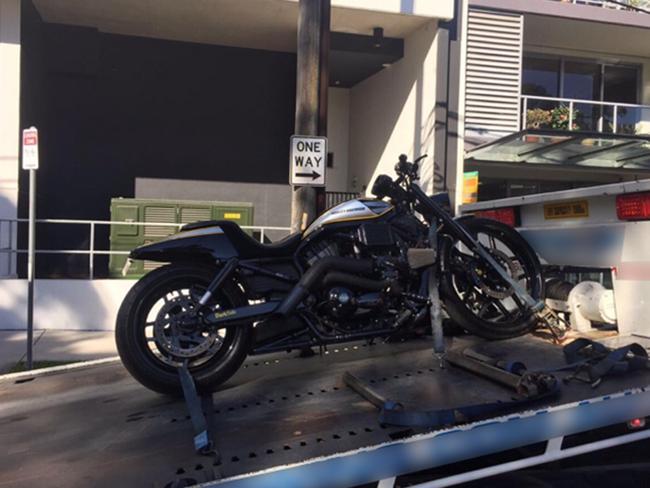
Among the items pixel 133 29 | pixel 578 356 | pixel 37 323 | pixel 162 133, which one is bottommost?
pixel 37 323

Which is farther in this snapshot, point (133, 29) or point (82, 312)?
point (133, 29)

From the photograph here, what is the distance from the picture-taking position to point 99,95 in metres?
12.8

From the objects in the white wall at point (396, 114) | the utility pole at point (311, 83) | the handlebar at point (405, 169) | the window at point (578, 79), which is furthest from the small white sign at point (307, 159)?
the window at point (578, 79)

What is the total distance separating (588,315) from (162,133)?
37.4 feet

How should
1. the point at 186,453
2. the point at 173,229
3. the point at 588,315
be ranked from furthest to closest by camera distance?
the point at 173,229
the point at 588,315
the point at 186,453

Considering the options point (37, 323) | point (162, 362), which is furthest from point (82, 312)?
point (162, 362)

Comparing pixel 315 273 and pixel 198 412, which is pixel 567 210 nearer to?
pixel 315 273

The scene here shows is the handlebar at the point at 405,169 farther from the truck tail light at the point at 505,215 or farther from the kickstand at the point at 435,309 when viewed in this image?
the truck tail light at the point at 505,215

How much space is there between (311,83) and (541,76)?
10678 mm

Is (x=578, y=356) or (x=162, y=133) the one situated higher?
(x=162, y=133)

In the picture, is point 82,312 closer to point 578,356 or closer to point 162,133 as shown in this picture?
point 162,133

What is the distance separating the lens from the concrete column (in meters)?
10.4

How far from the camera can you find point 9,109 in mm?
10469

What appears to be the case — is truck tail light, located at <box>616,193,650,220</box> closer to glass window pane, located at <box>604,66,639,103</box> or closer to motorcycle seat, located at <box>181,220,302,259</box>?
motorcycle seat, located at <box>181,220,302,259</box>
